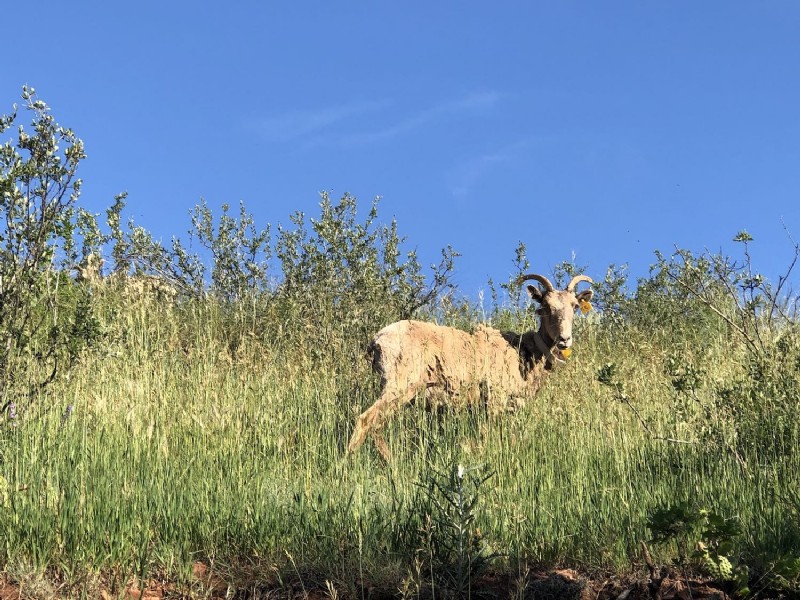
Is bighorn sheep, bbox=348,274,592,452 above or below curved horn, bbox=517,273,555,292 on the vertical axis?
below

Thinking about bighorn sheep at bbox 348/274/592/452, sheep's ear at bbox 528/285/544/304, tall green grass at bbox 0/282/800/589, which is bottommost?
tall green grass at bbox 0/282/800/589

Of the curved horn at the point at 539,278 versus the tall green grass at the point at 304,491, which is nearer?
the tall green grass at the point at 304,491

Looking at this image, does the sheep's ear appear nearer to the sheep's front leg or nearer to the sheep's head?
the sheep's head

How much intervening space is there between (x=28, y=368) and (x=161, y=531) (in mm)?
2273

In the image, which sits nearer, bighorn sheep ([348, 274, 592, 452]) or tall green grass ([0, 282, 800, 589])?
tall green grass ([0, 282, 800, 589])

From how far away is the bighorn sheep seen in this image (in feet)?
26.5

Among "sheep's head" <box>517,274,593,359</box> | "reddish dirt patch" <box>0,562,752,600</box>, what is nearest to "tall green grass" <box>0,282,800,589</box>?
"reddish dirt patch" <box>0,562,752,600</box>

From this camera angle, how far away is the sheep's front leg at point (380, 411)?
24.6 ft

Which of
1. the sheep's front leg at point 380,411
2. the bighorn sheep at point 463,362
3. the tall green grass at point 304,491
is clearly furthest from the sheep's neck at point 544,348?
the tall green grass at point 304,491

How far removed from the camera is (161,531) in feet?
13.9

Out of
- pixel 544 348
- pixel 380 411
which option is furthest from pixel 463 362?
pixel 544 348

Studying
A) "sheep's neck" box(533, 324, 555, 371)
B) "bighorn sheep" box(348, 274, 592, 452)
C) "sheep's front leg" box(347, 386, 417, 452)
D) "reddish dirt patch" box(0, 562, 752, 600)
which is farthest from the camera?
"sheep's neck" box(533, 324, 555, 371)

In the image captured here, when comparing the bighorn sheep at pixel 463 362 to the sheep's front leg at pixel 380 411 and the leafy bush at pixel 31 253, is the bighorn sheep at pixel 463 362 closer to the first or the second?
the sheep's front leg at pixel 380 411

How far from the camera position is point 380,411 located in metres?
8.05
